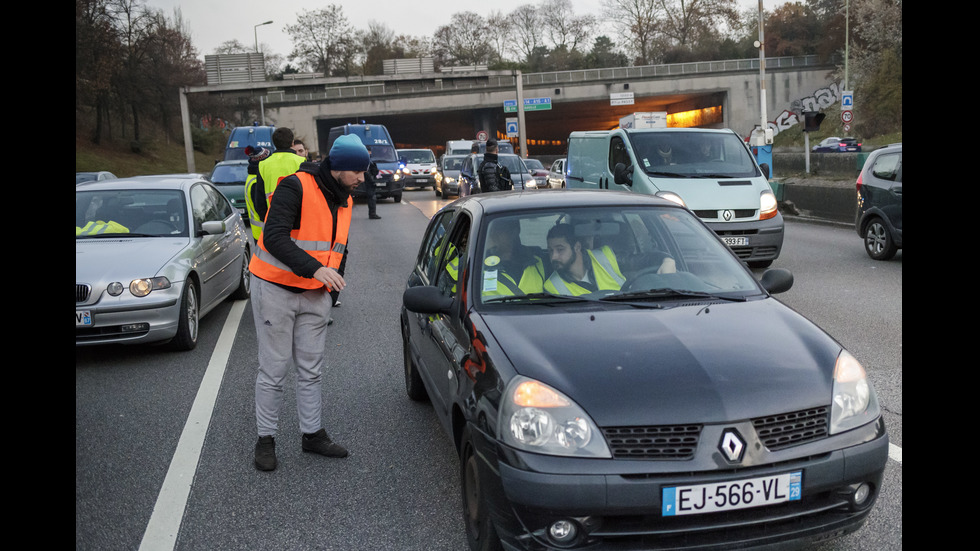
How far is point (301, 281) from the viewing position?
464 centimetres

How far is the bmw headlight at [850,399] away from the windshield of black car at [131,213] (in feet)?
21.5

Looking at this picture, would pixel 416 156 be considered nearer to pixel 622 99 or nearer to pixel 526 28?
pixel 622 99

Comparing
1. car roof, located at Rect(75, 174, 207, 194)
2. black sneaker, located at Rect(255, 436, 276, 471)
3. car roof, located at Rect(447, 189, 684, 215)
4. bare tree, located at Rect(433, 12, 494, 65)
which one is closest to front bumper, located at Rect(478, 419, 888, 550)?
car roof, located at Rect(447, 189, 684, 215)

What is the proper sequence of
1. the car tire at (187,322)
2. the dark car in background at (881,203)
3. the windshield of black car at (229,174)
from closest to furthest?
the car tire at (187,322) → the dark car in background at (881,203) → the windshield of black car at (229,174)

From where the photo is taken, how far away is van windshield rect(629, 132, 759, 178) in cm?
1212

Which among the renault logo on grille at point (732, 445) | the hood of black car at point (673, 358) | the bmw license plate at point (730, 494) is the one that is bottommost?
the bmw license plate at point (730, 494)

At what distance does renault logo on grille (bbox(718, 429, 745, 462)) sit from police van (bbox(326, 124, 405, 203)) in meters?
24.9

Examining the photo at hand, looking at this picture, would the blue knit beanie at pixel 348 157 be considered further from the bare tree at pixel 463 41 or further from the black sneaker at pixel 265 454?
the bare tree at pixel 463 41

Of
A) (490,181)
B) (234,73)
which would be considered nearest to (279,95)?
(234,73)

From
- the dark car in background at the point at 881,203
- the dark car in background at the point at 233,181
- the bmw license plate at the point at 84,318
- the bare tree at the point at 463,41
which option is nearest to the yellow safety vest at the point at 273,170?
the bmw license plate at the point at 84,318

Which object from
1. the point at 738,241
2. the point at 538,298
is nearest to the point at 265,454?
the point at 538,298

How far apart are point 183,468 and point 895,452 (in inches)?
145

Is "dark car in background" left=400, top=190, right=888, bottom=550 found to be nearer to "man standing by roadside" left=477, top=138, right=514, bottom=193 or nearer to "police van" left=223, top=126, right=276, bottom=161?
"man standing by roadside" left=477, top=138, right=514, bottom=193

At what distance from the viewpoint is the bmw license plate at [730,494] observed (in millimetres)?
2943
